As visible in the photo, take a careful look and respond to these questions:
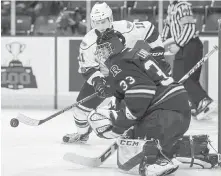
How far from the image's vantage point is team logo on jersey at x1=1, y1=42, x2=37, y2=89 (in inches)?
240

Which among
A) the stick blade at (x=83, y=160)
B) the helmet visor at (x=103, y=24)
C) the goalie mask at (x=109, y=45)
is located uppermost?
the helmet visor at (x=103, y=24)

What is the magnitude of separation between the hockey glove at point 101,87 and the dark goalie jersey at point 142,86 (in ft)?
2.26

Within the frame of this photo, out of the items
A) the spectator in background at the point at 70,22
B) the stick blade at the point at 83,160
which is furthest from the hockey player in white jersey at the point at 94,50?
the spectator in background at the point at 70,22

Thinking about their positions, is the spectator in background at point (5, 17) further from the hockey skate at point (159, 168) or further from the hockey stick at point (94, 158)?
the hockey skate at point (159, 168)

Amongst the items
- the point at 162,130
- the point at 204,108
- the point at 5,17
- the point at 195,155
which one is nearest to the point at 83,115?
the point at 195,155

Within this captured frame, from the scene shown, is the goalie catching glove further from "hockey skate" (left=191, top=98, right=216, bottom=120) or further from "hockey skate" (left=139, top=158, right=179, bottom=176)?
"hockey skate" (left=191, top=98, right=216, bottom=120)

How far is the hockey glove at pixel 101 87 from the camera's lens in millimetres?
3736

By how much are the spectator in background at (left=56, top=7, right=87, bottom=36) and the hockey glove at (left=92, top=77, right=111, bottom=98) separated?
293cm

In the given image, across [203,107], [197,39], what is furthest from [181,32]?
[203,107]

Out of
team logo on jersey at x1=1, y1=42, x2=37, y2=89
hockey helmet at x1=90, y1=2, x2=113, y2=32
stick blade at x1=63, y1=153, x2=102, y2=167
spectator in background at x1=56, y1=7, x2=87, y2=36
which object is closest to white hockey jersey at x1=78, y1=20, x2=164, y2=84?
hockey helmet at x1=90, y1=2, x2=113, y2=32

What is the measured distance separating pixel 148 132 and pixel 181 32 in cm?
248

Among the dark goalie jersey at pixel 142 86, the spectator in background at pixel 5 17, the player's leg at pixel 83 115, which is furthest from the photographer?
the spectator in background at pixel 5 17

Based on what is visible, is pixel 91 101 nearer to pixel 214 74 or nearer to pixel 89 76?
pixel 89 76

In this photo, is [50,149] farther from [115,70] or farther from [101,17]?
[115,70]
